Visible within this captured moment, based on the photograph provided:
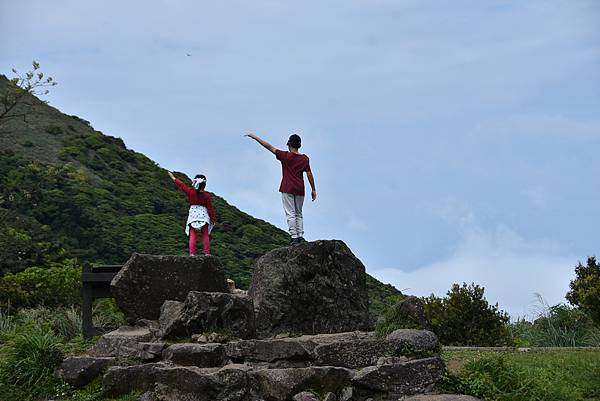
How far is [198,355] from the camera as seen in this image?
12.6m

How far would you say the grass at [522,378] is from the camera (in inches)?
479

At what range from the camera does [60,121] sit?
51.8 metres

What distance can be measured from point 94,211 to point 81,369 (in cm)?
2448

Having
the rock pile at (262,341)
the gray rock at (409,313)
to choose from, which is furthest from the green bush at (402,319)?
the rock pile at (262,341)

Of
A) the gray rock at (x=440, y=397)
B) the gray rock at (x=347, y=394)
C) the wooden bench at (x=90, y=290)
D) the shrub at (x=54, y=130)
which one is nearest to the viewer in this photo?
the gray rock at (x=440, y=397)

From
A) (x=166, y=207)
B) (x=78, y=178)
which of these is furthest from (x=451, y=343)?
(x=78, y=178)

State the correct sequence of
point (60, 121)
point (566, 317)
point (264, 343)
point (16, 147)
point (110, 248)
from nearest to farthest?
1. point (264, 343)
2. point (566, 317)
3. point (110, 248)
4. point (16, 147)
5. point (60, 121)

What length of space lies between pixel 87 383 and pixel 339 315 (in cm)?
388

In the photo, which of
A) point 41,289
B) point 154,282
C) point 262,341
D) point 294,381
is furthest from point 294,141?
point 41,289

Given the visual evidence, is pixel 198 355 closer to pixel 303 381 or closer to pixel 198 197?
pixel 303 381

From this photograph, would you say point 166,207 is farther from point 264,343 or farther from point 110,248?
point 264,343

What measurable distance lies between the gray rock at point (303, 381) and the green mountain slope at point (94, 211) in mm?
14133

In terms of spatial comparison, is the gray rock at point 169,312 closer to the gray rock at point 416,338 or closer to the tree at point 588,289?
the gray rock at point 416,338

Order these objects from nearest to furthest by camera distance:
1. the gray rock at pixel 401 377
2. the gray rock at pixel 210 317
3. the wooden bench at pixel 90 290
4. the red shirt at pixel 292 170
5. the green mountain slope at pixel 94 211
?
the gray rock at pixel 401 377 → the gray rock at pixel 210 317 → the red shirt at pixel 292 170 → the wooden bench at pixel 90 290 → the green mountain slope at pixel 94 211
